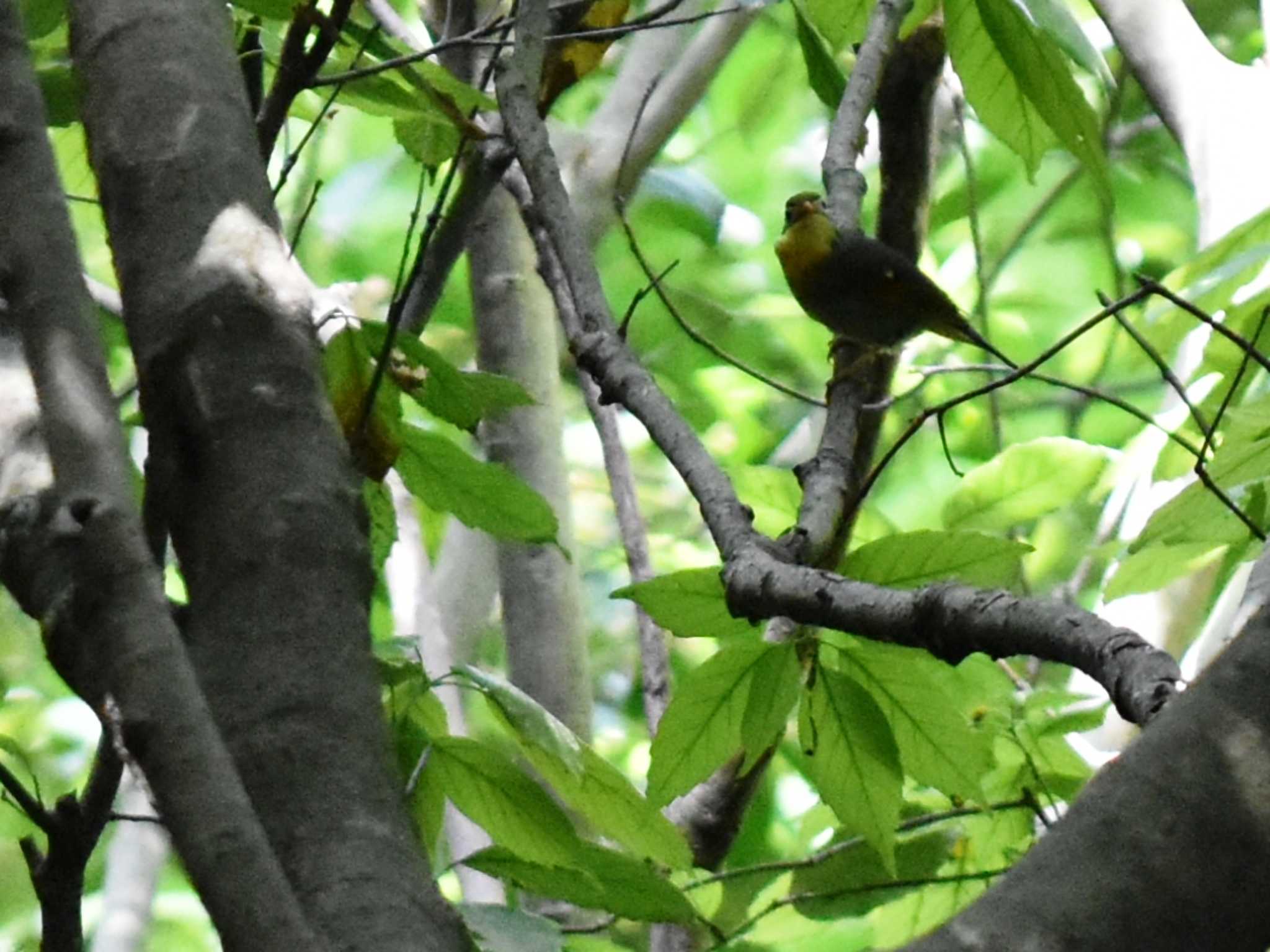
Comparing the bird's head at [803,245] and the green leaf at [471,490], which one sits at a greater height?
the bird's head at [803,245]

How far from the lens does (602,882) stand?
1.06m

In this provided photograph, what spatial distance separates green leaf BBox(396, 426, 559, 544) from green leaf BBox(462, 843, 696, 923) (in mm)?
246

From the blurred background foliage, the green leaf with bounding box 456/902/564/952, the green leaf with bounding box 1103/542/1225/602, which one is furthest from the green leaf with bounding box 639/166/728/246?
the green leaf with bounding box 456/902/564/952

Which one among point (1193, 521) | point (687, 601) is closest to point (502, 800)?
point (687, 601)

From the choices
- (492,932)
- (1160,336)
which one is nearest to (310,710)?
(492,932)

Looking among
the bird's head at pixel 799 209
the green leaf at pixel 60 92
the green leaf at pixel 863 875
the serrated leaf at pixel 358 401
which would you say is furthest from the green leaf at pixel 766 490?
the bird's head at pixel 799 209

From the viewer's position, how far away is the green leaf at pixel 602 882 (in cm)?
102

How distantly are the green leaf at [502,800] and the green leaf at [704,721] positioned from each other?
111 mm

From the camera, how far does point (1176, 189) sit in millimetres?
4336

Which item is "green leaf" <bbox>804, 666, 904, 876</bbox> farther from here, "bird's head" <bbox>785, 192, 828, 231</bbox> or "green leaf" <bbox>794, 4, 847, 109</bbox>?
"bird's head" <bbox>785, 192, 828, 231</bbox>

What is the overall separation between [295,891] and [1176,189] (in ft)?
13.4

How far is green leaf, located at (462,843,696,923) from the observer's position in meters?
1.02

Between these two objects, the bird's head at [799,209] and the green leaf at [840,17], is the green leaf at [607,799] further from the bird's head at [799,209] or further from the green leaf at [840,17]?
the bird's head at [799,209]

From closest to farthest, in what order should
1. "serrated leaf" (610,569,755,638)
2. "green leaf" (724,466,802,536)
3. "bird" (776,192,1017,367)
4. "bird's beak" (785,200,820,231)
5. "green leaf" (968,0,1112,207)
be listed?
"serrated leaf" (610,569,755,638) → "green leaf" (968,0,1112,207) → "green leaf" (724,466,802,536) → "bird" (776,192,1017,367) → "bird's beak" (785,200,820,231)
